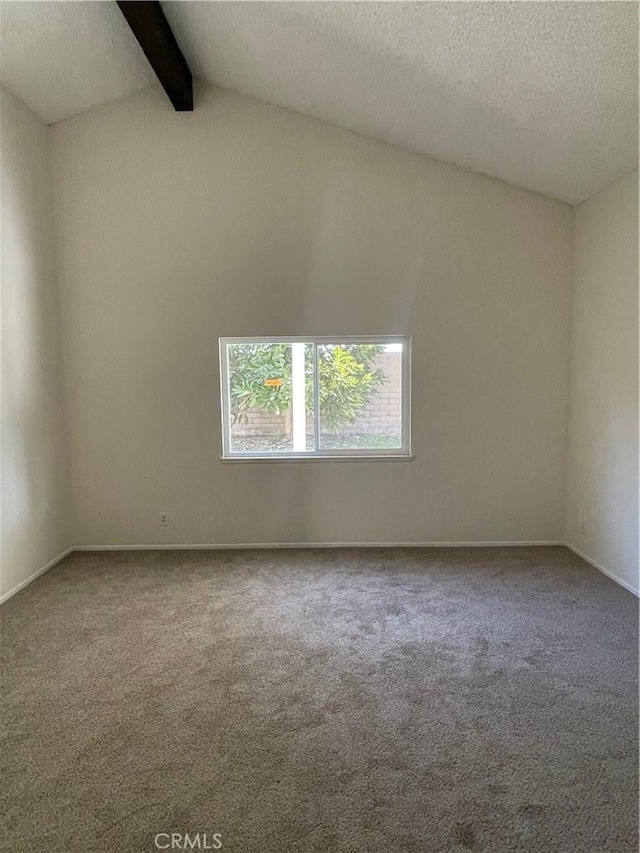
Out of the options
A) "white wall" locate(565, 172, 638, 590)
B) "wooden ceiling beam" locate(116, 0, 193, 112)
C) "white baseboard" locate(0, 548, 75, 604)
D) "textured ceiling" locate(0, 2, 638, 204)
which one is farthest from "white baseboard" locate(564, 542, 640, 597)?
"wooden ceiling beam" locate(116, 0, 193, 112)

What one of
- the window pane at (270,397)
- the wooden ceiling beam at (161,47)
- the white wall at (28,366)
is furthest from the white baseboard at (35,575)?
the wooden ceiling beam at (161,47)

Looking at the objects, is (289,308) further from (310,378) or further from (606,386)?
(606,386)

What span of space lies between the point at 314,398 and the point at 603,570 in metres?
2.64

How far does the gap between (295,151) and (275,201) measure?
0.44 m

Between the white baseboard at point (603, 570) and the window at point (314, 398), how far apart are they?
1.62 meters

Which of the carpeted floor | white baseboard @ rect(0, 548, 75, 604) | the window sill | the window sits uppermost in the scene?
the window

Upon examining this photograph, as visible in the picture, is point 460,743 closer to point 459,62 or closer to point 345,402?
point 345,402

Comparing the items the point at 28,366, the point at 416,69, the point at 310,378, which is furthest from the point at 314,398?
the point at 416,69

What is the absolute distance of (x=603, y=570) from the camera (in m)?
3.38

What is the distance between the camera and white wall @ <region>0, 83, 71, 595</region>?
3191 mm

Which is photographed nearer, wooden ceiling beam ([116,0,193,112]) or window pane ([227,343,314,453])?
wooden ceiling beam ([116,0,193,112])

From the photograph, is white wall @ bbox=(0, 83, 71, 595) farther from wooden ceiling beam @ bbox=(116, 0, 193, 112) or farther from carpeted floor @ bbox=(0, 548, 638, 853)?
wooden ceiling beam @ bbox=(116, 0, 193, 112)

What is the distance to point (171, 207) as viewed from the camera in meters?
3.74

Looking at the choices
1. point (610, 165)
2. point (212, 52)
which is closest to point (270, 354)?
point (212, 52)
